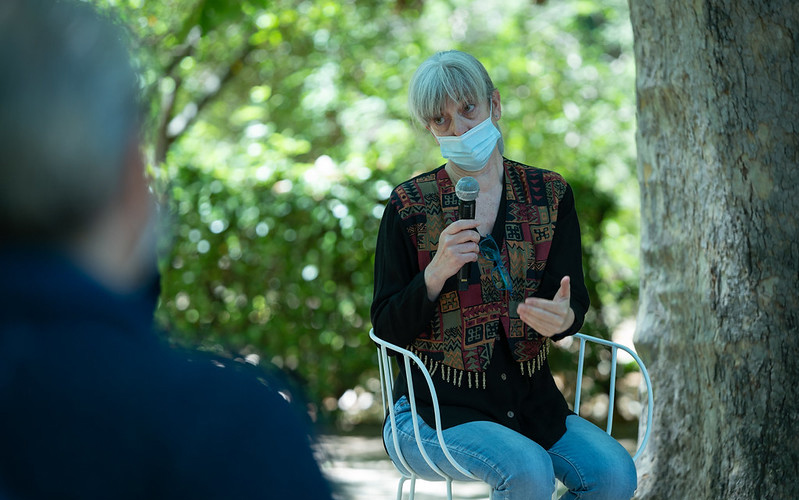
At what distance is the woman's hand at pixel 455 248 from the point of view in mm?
2412

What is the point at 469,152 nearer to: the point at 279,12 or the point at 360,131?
A: the point at 279,12

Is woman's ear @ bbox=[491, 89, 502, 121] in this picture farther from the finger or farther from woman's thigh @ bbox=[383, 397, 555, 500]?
woman's thigh @ bbox=[383, 397, 555, 500]

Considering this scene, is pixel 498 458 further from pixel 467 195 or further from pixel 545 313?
pixel 467 195

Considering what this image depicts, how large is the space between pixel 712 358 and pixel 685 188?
64cm

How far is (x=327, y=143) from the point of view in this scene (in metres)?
10.5

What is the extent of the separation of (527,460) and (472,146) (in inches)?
37.9

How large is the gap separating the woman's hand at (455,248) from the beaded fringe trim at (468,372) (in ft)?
0.97

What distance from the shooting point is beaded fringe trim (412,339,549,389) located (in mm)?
2594

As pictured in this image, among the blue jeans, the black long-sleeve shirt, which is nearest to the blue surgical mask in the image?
the black long-sleeve shirt

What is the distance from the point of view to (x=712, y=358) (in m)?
3.14

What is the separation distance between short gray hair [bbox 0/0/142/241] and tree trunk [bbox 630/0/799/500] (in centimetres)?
263

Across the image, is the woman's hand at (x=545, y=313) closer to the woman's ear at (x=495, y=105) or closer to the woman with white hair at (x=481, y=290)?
the woman with white hair at (x=481, y=290)

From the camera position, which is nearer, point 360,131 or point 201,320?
point 201,320

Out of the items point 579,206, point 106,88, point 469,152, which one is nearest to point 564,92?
point 579,206
